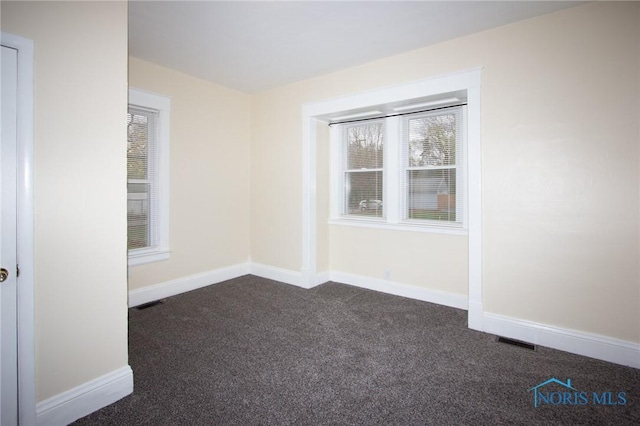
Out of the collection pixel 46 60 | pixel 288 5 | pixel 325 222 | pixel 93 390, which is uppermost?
pixel 288 5

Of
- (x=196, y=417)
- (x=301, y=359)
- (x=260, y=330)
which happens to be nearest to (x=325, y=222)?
(x=260, y=330)

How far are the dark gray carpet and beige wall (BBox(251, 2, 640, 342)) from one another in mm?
490

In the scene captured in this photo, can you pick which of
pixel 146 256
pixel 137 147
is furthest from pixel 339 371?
pixel 137 147

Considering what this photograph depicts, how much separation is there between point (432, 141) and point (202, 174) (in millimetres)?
2912

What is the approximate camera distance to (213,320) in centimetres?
322

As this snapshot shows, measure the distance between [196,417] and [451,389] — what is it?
158 cm

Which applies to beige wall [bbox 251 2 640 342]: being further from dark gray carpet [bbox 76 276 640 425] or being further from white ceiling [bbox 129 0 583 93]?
dark gray carpet [bbox 76 276 640 425]

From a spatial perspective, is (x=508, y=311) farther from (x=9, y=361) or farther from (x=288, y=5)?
(x=9, y=361)

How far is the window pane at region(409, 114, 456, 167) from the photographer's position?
369 cm

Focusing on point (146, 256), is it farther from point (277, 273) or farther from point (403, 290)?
point (403, 290)

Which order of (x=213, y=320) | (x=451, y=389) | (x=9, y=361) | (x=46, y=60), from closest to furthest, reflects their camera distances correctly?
(x=9, y=361) → (x=46, y=60) → (x=451, y=389) → (x=213, y=320)

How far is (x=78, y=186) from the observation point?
6.10 feet

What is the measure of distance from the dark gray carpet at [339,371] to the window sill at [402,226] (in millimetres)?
852

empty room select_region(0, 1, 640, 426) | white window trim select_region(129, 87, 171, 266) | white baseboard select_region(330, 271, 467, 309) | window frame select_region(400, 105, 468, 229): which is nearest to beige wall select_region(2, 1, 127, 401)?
empty room select_region(0, 1, 640, 426)
